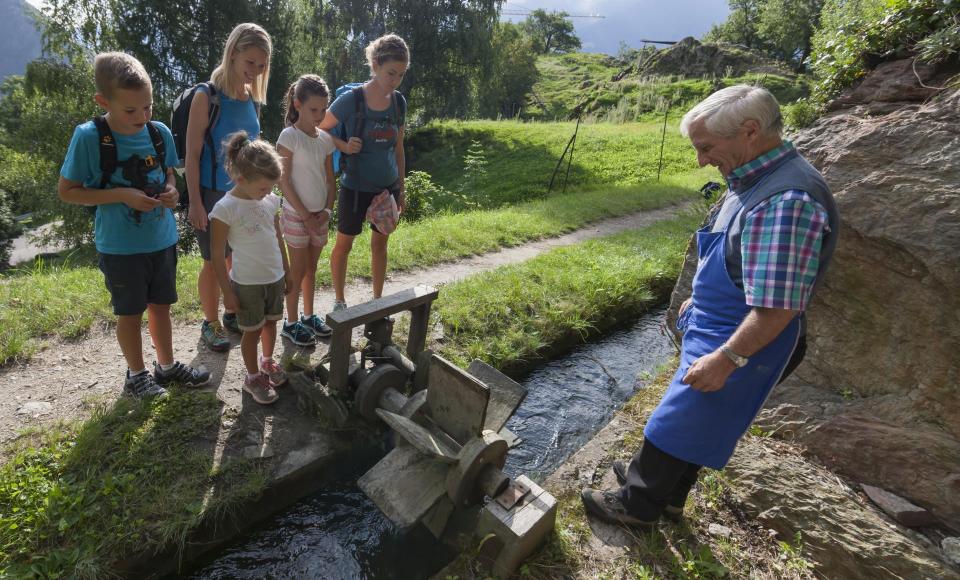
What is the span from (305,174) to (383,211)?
731mm

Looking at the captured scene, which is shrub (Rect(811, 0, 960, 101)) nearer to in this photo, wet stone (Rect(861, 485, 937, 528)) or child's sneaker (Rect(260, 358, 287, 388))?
wet stone (Rect(861, 485, 937, 528))

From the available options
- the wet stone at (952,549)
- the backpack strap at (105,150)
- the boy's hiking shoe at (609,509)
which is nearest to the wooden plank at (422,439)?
the boy's hiking shoe at (609,509)

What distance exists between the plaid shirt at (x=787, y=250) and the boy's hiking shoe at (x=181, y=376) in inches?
142

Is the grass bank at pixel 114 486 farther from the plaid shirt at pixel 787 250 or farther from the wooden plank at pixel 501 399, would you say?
the plaid shirt at pixel 787 250

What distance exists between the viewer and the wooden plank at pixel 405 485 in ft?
8.47

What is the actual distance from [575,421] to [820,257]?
8.65 feet

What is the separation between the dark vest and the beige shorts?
2680 millimetres

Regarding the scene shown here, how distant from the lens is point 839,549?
8.70ft

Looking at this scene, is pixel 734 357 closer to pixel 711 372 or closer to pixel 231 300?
pixel 711 372

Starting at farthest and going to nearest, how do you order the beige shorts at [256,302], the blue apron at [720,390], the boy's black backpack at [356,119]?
the boy's black backpack at [356,119]
the beige shorts at [256,302]
the blue apron at [720,390]

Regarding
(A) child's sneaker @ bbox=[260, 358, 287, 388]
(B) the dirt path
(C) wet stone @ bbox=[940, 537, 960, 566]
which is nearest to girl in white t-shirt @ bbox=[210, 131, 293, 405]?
(A) child's sneaker @ bbox=[260, 358, 287, 388]

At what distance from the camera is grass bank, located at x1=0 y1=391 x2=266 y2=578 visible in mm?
2404

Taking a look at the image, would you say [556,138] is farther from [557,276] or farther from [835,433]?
[835,433]

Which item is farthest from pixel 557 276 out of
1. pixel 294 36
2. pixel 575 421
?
pixel 294 36
